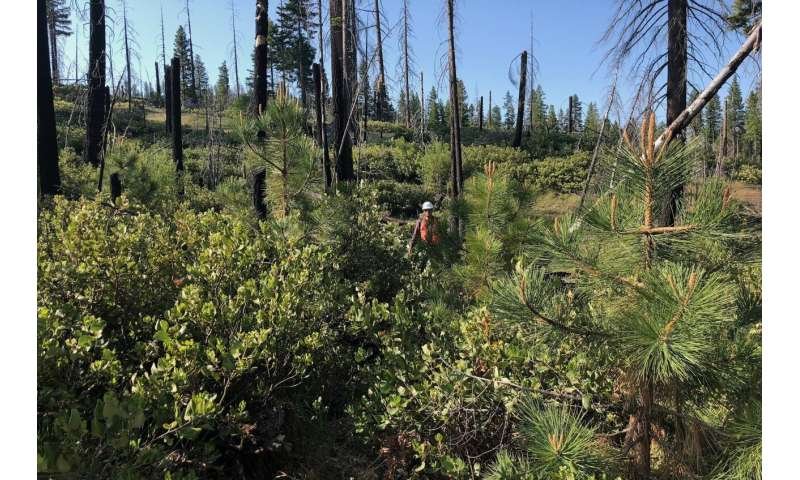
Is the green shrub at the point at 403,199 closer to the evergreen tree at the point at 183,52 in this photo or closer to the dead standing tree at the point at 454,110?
the dead standing tree at the point at 454,110

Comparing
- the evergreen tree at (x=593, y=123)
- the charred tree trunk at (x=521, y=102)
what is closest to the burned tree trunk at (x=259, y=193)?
the evergreen tree at (x=593, y=123)

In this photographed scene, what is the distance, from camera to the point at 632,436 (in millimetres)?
1965

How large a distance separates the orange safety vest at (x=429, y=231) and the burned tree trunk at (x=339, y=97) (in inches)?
82.4

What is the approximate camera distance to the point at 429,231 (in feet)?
17.8

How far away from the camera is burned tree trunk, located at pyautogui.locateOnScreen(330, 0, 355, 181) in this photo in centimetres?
711

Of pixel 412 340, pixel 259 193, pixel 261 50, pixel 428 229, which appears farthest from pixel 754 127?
pixel 412 340

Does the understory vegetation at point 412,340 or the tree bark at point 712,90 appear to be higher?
the tree bark at point 712,90

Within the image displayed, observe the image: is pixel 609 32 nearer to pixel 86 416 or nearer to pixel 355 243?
pixel 355 243

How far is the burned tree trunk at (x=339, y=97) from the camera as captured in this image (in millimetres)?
7114

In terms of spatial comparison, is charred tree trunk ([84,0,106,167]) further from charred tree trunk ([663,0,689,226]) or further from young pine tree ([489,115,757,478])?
young pine tree ([489,115,757,478])

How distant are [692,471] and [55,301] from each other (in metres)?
3.32

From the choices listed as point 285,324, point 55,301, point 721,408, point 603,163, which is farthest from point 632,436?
point 55,301

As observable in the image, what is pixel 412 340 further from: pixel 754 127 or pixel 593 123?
pixel 593 123

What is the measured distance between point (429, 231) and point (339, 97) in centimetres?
315
